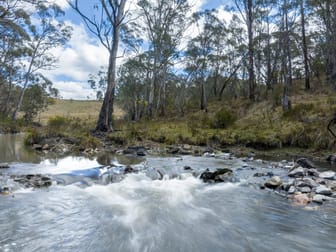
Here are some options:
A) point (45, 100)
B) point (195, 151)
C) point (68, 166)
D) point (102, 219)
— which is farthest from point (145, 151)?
point (45, 100)

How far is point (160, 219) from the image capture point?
12.1 feet

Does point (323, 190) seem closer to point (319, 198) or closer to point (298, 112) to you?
point (319, 198)

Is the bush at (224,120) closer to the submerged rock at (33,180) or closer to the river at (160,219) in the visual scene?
the river at (160,219)

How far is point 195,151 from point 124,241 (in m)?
6.66

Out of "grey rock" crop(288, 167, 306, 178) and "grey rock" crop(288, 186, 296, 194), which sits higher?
"grey rock" crop(288, 167, 306, 178)

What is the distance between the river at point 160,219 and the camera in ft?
9.59

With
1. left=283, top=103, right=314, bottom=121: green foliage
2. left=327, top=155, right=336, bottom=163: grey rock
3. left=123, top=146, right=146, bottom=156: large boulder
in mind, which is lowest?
left=327, top=155, right=336, bottom=163: grey rock

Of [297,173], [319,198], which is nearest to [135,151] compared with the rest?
[297,173]

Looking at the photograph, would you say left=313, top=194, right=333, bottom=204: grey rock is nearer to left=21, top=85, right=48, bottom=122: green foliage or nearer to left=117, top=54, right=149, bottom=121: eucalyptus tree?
left=117, top=54, right=149, bottom=121: eucalyptus tree

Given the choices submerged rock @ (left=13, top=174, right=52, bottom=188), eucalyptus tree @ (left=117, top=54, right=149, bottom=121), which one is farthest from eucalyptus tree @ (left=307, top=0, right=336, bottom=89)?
submerged rock @ (left=13, top=174, right=52, bottom=188)

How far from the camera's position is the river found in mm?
2924

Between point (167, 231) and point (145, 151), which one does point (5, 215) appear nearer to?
point (167, 231)

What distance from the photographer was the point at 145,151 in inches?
374

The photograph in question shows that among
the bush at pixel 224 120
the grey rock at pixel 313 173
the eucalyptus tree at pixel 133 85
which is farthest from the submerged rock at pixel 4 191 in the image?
the eucalyptus tree at pixel 133 85
